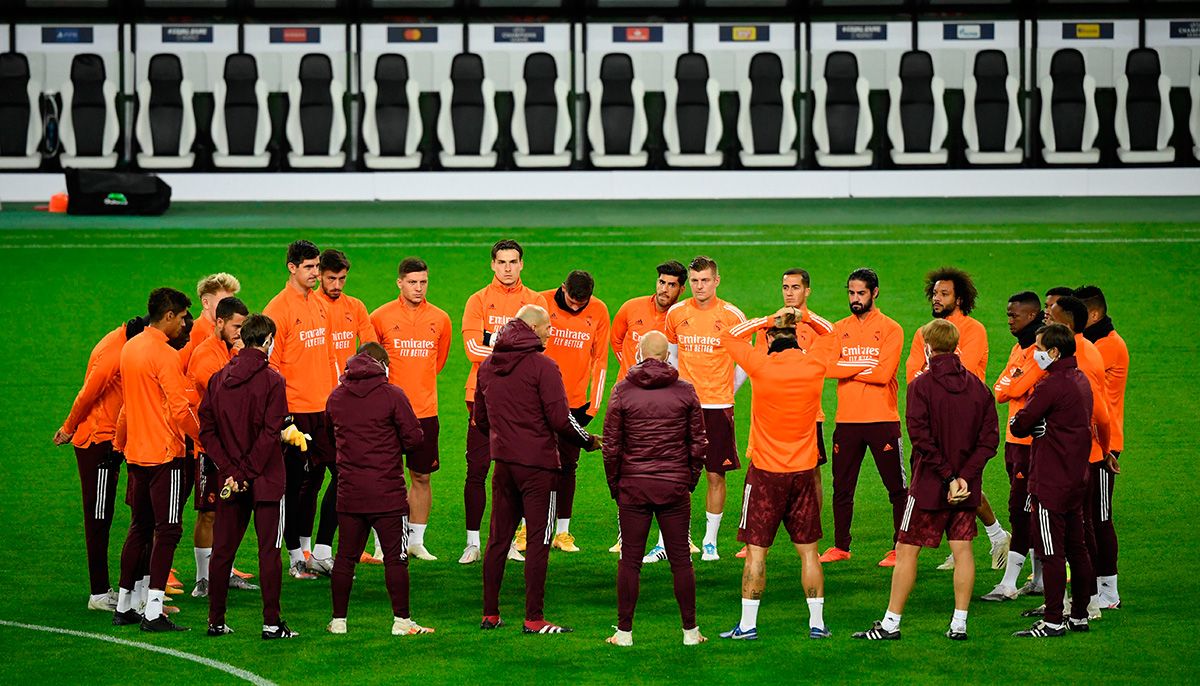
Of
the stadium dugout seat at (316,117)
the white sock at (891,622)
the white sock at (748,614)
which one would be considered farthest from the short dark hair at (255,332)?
the stadium dugout seat at (316,117)

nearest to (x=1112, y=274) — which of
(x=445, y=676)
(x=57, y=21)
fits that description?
(x=445, y=676)

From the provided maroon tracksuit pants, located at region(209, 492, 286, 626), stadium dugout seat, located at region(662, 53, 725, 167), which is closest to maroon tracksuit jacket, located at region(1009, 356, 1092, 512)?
maroon tracksuit pants, located at region(209, 492, 286, 626)

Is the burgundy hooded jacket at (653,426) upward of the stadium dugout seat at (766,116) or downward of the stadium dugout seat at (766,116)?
downward

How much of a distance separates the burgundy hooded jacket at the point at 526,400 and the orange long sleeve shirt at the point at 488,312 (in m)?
1.85

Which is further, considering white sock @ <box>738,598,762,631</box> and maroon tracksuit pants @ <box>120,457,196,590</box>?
maroon tracksuit pants @ <box>120,457,196,590</box>

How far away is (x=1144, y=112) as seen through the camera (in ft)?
88.4

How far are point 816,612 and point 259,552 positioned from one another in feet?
9.96

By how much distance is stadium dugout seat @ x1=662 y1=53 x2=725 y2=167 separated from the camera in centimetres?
2658

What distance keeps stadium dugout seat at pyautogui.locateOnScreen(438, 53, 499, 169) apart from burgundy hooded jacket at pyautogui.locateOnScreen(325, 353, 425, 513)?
1807 centimetres

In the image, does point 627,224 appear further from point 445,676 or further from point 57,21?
point 445,676

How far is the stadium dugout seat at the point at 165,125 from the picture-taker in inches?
1040

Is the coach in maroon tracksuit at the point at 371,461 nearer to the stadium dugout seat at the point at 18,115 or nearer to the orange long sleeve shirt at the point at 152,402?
the orange long sleeve shirt at the point at 152,402

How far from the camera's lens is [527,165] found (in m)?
26.7

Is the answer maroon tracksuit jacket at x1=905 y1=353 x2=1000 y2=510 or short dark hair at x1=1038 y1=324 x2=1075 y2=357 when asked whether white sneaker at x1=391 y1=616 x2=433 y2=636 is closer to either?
maroon tracksuit jacket at x1=905 y1=353 x2=1000 y2=510
